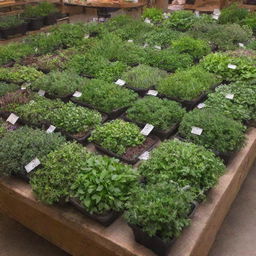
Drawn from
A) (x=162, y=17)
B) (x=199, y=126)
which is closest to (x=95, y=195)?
(x=199, y=126)

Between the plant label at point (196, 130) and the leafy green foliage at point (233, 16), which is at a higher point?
the leafy green foliage at point (233, 16)

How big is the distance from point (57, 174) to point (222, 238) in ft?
5.99

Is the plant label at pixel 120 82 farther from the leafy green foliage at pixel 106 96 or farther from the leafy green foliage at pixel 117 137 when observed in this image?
the leafy green foliage at pixel 117 137

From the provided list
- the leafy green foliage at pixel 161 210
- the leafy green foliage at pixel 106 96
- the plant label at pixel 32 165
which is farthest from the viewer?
the leafy green foliage at pixel 106 96

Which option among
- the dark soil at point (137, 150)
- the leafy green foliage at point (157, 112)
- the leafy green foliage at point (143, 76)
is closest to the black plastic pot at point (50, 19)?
the leafy green foliage at point (143, 76)

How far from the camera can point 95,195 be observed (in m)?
2.23

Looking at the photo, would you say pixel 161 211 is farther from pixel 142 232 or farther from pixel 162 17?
pixel 162 17

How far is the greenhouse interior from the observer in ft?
7.40

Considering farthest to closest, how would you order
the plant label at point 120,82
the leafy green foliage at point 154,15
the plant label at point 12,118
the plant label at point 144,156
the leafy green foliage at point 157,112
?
1. the leafy green foliage at point 154,15
2. the plant label at point 120,82
3. the plant label at point 12,118
4. the leafy green foliage at point 157,112
5. the plant label at point 144,156

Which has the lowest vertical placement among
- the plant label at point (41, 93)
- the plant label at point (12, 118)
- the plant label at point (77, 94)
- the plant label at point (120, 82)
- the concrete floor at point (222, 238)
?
the concrete floor at point (222, 238)

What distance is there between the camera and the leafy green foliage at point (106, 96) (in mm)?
3529

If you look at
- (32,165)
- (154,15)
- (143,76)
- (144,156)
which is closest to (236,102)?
(143,76)

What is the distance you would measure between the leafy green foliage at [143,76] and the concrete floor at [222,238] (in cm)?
175

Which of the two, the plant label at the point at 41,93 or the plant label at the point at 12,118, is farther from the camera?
the plant label at the point at 41,93
